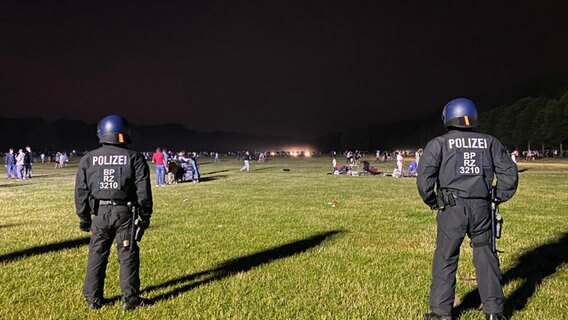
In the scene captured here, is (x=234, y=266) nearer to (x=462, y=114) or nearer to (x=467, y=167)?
(x=467, y=167)

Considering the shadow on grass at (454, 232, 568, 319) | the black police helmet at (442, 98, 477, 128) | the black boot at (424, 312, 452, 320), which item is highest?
the black police helmet at (442, 98, 477, 128)

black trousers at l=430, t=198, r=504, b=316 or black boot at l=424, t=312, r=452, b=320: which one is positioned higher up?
black trousers at l=430, t=198, r=504, b=316

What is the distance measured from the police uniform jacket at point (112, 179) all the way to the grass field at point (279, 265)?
4.73 feet

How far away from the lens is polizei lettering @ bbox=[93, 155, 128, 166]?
5797 mm

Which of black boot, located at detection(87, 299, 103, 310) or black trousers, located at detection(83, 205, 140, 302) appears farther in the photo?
black boot, located at detection(87, 299, 103, 310)

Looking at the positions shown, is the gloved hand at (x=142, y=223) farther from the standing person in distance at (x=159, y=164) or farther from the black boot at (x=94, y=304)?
the standing person in distance at (x=159, y=164)

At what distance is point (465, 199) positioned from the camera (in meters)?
5.25

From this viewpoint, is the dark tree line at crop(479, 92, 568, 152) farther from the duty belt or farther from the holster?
the duty belt

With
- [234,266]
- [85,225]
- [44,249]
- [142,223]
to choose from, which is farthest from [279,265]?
[44,249]

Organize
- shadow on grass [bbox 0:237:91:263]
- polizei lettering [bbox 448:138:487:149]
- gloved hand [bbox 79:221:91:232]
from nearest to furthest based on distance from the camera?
polizei lettering [bbox 448:138:487:149]
gloved hand [bbox 79:221:91:232]
shadow on grass [bbox 0:237:91:263]

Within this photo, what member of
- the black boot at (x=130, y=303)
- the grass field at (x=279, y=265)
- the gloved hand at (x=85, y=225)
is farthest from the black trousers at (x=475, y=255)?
the gloved hand at (x=85, y=225)

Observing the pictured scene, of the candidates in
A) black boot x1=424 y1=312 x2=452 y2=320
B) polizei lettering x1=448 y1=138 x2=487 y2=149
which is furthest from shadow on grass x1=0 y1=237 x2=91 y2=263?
polizei lettering x1=448 y1=138 x2=487 y2=149

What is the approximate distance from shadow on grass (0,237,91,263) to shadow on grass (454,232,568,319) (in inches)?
323

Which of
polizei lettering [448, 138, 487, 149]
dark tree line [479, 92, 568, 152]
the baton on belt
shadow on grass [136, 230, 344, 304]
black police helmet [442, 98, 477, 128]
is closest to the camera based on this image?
polizei lettering [448, 138, 487, 149]
